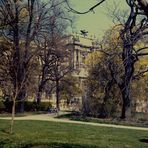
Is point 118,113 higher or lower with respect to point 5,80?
lower

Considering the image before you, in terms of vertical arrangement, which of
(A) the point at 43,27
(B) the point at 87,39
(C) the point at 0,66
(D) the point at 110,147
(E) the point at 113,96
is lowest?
(D) the point at 110,147

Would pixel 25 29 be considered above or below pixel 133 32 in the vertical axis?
above

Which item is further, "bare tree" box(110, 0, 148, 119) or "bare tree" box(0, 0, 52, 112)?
"bare tree" box(0, 0, 52, 112)

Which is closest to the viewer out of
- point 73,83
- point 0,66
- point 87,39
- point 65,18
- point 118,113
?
point 118,113

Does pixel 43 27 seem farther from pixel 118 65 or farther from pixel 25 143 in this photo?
pixel 25 143

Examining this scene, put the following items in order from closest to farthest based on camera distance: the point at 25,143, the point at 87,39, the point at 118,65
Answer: the point at 25,143, the point at 118,65, the point at 87,39

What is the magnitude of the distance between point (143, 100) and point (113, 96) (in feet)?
45.0

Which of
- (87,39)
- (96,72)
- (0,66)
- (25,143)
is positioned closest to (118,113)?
(96,72)

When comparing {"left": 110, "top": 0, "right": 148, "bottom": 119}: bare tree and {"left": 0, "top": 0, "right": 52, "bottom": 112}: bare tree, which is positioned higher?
{"left": 0, "top": 0, "right": 52, "bottom": 112}: bare tree

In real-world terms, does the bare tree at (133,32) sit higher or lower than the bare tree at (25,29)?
lower

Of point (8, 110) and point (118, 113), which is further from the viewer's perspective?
point (8, 110)

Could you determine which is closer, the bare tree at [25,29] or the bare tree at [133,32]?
the bare tree at [133,32]

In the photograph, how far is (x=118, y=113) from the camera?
3969 cm

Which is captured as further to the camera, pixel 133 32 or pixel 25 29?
pixel 25 29
